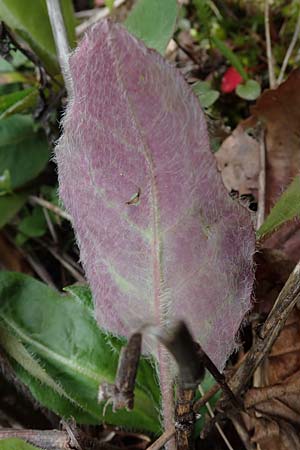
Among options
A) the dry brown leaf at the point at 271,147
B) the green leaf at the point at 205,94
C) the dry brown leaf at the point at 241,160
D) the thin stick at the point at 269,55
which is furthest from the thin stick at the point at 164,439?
the thin stick at the point at 269,55

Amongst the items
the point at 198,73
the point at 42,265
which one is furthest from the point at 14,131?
the point at 198,73

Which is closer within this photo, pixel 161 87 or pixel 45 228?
pixel 161 87

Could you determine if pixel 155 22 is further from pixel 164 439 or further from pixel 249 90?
pixel 164 439

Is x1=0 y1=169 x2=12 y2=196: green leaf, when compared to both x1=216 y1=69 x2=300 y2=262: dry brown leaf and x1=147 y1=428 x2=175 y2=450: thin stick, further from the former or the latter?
x1=147 y1=428 x2=175 y2=450: thin stick

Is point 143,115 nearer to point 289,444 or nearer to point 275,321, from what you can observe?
point 275,321

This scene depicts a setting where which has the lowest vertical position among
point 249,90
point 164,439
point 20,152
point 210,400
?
point 210,400

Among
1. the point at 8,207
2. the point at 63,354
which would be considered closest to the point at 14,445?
the point at 63,354
